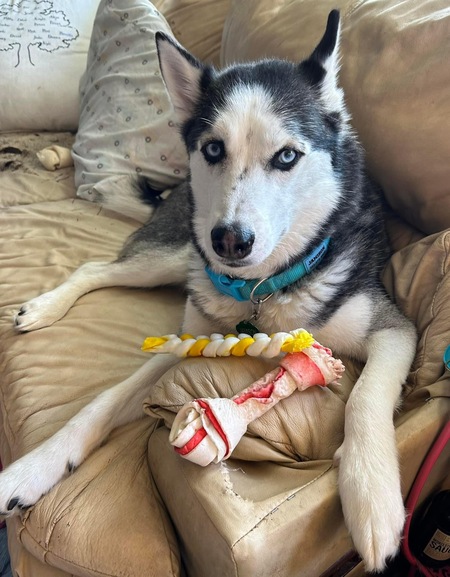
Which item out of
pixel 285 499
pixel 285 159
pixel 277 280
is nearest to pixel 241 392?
pixel 285 499

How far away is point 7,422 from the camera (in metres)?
1.41

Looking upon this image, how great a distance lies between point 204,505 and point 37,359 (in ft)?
2.93

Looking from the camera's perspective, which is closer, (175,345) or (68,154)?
(175,345)

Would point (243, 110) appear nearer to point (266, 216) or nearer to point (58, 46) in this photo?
point (266, 216)

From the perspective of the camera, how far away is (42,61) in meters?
2.81

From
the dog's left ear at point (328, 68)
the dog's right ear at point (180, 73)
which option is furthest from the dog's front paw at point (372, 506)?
the dog's right ear at point (180, 73)

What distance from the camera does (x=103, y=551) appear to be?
0.96 metres

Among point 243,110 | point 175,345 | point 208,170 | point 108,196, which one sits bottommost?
point 108,196

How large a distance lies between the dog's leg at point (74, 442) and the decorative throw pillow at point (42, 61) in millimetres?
2164

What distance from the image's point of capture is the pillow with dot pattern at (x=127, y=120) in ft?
7.43

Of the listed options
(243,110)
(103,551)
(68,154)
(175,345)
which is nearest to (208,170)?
(243,110)

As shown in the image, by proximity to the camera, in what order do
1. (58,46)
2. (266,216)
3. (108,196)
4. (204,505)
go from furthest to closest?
(58,46) → (108,196) → (266,216) → (204,505)

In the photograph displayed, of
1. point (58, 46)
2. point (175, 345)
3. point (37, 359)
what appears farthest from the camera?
point (58, 46)

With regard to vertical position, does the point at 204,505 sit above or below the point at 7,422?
above
